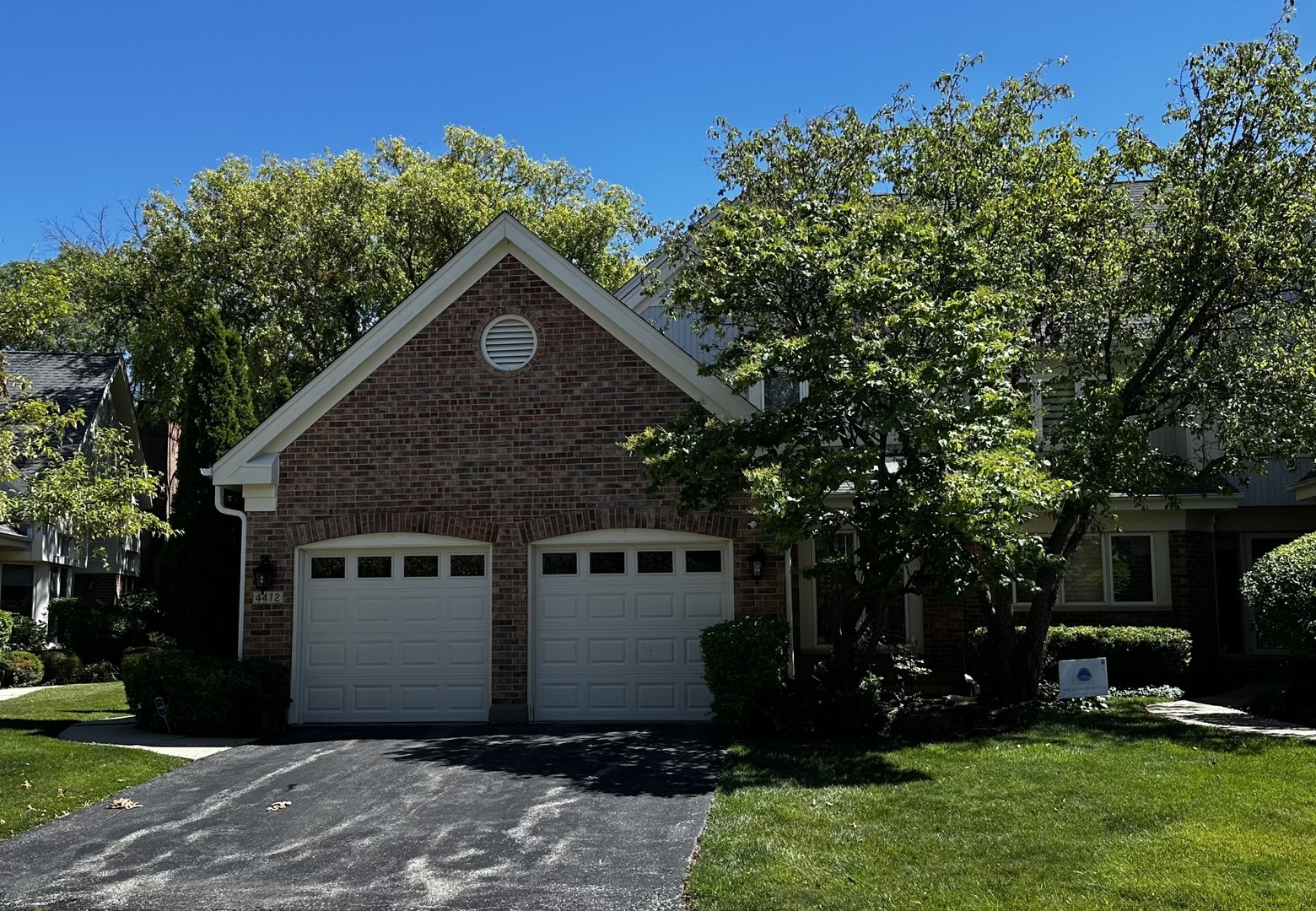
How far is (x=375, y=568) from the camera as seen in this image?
15.6m

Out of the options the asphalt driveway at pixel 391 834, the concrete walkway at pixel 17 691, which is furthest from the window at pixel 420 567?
the concrete walkway at pixel 17 691

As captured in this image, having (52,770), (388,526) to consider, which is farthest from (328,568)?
(52,770)

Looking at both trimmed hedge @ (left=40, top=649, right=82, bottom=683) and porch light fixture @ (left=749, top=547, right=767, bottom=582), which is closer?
porch light fixture @ (left=749, top=547, right=767, bottom=582)

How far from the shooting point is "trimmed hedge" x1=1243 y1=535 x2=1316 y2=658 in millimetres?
13758

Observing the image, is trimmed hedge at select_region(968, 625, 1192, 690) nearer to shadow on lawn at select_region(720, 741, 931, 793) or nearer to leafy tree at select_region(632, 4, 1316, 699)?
leafy tree at select_region(632, 4, 1316, 699)

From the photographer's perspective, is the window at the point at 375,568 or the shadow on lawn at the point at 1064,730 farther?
the window at the point at 375,568

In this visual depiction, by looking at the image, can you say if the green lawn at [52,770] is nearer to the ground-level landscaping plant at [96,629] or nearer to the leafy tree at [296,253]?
the ground-level landscaping plant at [96,629]

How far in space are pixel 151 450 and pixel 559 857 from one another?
30654 millimetres

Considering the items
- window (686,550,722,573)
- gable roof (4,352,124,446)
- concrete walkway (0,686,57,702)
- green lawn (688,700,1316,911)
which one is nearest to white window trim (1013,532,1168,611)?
window (686,550,722,573)

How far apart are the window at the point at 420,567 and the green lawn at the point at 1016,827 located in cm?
533

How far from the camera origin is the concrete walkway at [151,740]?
12930 millimetres

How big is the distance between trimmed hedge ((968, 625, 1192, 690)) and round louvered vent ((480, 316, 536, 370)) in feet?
27.7

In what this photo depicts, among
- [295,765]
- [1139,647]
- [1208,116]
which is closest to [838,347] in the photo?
[1208,116]

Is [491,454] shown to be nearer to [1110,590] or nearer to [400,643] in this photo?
[400,643]
